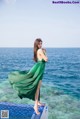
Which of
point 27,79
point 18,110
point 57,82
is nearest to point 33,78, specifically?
point 27,79

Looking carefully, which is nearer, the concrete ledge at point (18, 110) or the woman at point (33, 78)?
the woman at point (33, 78)

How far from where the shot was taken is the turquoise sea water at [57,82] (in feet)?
16.1

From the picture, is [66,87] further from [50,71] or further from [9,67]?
[9,67]

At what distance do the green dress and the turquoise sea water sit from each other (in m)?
0.06

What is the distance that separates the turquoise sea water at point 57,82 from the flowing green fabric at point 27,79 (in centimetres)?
7

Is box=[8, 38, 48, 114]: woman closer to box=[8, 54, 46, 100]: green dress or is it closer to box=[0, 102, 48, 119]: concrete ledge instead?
box=[8, 54, 46, 100]: green dress

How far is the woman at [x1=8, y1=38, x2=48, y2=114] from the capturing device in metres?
4.80

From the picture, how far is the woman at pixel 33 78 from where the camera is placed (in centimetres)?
480

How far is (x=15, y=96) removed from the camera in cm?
495

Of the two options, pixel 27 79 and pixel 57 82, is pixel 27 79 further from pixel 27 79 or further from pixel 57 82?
pixel 57 82

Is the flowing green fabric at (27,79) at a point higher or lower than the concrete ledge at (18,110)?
higher

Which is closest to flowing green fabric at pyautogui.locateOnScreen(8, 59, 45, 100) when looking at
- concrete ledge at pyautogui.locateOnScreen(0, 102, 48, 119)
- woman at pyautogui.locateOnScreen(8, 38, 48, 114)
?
woman at pyautogui.locateOnScreen(8, 38, 48, 114)

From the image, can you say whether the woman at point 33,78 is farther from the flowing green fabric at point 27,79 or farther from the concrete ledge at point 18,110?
the concrete ledge at point 18,110

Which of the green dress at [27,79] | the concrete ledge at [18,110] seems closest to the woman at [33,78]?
the green dress at [27,79]
